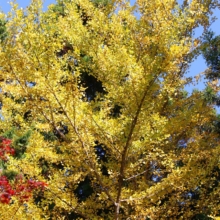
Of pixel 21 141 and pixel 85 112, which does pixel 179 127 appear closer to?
pixel 85 112

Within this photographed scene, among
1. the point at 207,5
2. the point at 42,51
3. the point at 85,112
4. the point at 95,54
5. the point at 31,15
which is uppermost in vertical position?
the point at 207,5

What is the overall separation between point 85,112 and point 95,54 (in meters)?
1.13

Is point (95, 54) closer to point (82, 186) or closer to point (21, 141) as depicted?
point (21, 141)

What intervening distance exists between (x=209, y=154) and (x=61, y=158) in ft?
6.52

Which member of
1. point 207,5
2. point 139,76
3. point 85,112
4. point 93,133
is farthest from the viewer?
point 207,5

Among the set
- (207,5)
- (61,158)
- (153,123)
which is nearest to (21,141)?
(61,158)

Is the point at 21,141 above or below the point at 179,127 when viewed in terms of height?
below

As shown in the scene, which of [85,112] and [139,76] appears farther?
[85,112]

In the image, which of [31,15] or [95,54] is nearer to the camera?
[31,15]

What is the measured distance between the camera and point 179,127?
4305 millimetres

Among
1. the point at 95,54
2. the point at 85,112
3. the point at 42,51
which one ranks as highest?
the point at 95,54

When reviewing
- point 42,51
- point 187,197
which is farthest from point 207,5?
point 42,51

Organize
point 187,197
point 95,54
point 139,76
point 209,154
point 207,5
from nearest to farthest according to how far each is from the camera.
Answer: point 139,76, point 95,54, point 209,154, point 187,197, point 207,5

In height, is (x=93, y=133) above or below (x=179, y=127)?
below
